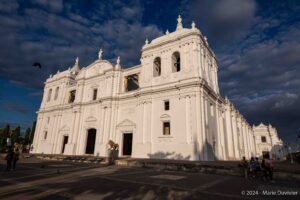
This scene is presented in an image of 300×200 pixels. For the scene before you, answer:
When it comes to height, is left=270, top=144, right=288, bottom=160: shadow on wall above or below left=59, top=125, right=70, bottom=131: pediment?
below

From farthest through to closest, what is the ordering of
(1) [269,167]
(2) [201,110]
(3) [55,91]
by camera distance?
(3) [55,91] → (2) [201,110] → (1) [269,167]

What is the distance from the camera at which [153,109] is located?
22078 millimetres

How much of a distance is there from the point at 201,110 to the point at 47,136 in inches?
1084

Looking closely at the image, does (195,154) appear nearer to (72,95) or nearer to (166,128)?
(166,128)

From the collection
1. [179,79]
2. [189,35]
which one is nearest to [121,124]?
[179,79]

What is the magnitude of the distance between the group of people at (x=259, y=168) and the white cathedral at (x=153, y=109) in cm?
621

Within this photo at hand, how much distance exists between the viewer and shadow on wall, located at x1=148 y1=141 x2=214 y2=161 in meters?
Result: 17.8

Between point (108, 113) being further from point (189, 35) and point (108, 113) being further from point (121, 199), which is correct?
point (121, 199)

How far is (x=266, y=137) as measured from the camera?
53.4m

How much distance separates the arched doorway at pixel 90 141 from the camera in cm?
2705

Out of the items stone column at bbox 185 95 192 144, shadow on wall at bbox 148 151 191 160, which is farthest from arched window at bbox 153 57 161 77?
shadow on wall at bbox 148 151 191 160

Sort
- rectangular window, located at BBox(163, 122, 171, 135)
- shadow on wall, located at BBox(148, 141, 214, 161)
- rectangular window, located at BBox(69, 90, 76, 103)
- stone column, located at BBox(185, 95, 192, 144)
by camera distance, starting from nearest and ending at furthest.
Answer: shadow on wall, located at BBox(148, 141, 214, 161) < stone column, located at BBox(185, 95, 192, 144) < rectangular window, located at BBox(163, 122, 171, 135) < rectangular window, located at BBox(69, 90, 76, 103)

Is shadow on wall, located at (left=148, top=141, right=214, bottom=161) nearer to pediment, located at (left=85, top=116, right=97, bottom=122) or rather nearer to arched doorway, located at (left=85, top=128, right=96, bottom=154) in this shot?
arched doorway, located at (left=85, top=128, right=96, bottom=154)

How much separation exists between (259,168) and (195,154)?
22.5 ft
